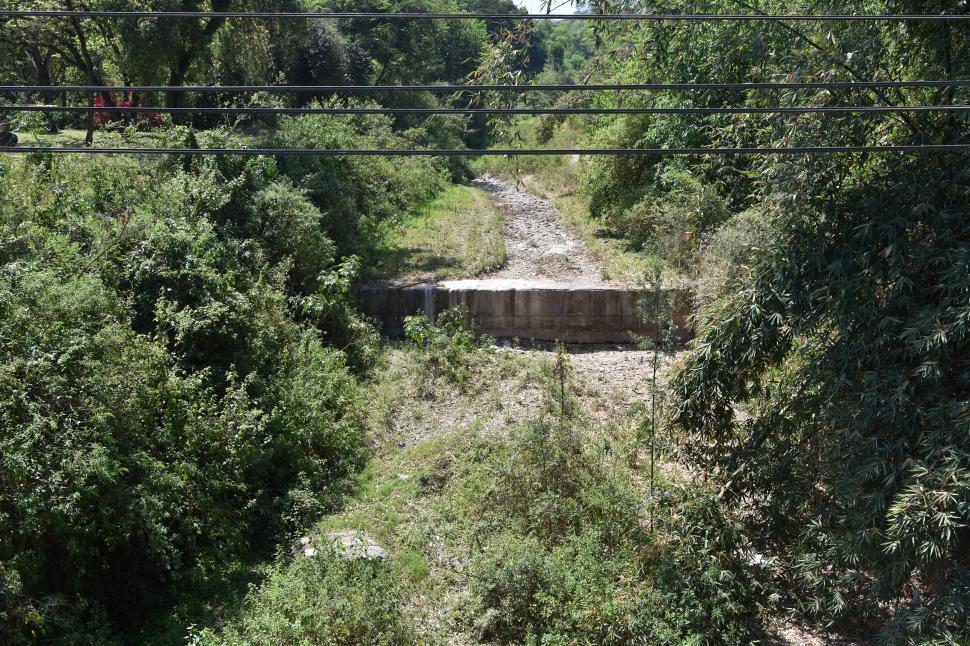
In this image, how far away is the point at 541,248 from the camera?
17.2m

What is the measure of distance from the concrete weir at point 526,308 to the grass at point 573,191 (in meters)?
0.77

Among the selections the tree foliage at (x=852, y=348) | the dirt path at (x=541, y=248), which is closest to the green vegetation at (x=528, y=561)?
the tree foliage at (x=852, y=348)

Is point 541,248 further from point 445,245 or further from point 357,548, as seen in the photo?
point 357,548

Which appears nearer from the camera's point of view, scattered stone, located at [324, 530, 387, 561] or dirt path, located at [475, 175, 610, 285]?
scattered stone, located at [324, 530, 387, 561]

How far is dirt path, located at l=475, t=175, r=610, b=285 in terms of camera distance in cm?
1495

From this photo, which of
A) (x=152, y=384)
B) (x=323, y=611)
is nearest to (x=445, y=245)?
(x=152, y=384)

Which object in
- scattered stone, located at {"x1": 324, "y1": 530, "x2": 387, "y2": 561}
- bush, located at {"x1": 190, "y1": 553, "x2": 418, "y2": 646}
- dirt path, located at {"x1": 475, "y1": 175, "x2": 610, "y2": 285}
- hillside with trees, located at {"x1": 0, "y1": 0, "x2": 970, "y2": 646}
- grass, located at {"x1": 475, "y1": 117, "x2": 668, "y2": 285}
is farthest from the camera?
dirt path, located at {"x1": 475, "y1": 175, "x2": 610, "y2": 285}

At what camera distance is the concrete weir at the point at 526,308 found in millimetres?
13633

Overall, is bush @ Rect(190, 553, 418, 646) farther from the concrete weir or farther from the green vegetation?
the concrete weir

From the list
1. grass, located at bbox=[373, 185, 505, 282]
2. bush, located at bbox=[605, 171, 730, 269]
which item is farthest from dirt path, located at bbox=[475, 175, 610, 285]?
bush, located at bbox=[605, 171, 730, 269]

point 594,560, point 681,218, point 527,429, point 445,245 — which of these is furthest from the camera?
point 445,245

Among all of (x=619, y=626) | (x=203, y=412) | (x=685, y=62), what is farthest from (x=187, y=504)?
(x=685, y=62)

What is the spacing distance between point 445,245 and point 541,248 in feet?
7.76

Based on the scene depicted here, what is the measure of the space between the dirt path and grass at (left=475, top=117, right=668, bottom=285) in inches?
11.3
